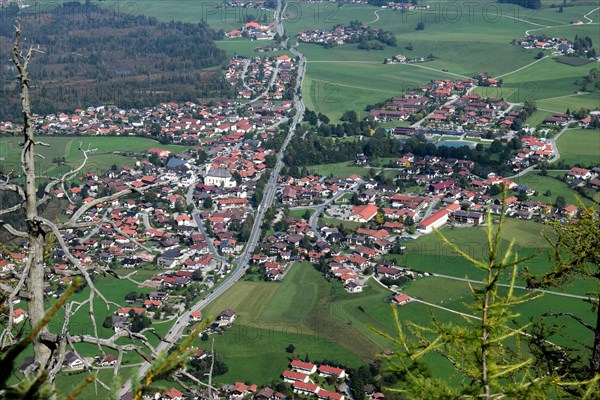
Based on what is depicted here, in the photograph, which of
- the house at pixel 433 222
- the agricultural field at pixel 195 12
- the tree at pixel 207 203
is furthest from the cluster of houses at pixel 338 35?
the house at pixel 433 222

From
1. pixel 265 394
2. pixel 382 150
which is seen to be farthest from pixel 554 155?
pixel 265 394

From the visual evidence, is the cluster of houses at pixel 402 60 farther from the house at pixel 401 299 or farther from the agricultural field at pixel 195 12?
the house at pixel 401 299

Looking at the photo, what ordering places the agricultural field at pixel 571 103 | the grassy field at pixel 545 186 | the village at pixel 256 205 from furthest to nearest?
the agricultural field at pixel 571 103 → the grassy field at pixel 545 186 → the village at pixel 256 205

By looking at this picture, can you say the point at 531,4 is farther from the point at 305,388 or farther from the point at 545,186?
the point at 305,388

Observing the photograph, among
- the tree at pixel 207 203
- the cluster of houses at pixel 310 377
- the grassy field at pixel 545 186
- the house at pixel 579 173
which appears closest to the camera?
the cluster of houses at pixel 310 377

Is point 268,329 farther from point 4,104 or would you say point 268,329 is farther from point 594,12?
point 594,12

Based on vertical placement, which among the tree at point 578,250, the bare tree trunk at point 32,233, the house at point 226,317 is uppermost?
the bare tree trunk at point 32,233
